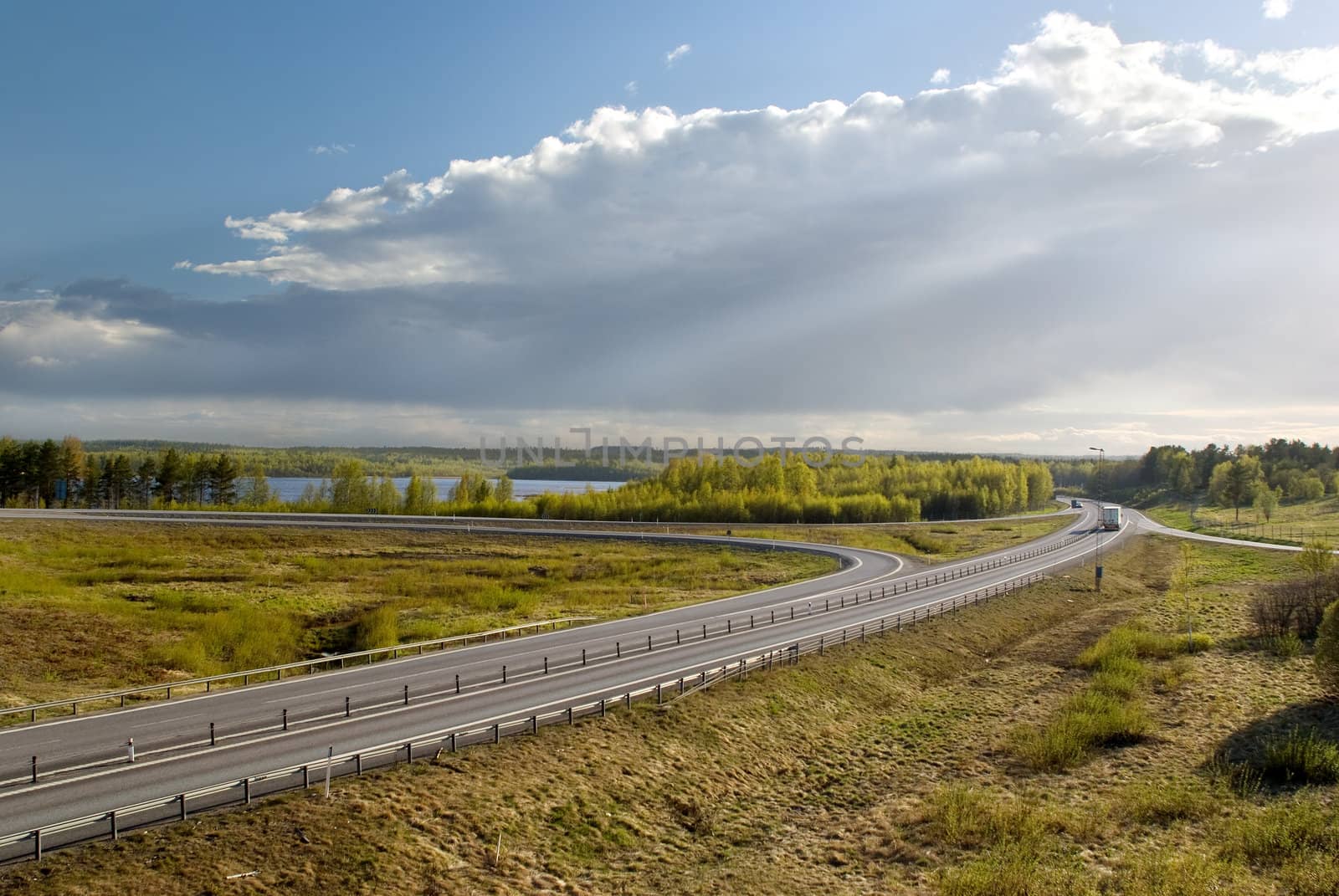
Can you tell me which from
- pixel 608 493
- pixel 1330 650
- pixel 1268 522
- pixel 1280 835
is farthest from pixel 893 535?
pixel 1280 835

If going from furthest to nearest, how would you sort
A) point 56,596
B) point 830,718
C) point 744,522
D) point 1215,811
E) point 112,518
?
1. point 744,522
2. point 112,518
3. point 56,596
4. point 830,718
5. point 1215,811

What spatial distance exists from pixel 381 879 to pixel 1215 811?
22.7 metres

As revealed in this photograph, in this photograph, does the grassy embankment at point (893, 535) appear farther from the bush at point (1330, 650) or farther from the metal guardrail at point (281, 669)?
the metal guardrail at point (281, 669)

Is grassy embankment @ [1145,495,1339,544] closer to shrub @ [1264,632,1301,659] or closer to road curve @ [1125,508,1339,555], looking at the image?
road curve @ [1125,508,1339,555]

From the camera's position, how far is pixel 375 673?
32062 millimetres

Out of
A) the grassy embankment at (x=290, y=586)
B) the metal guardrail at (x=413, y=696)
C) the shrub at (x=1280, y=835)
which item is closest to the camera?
the shrub at (x=1280, y=835)

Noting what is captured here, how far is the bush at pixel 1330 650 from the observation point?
102ft

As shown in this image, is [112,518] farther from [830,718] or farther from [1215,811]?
[1215,811]

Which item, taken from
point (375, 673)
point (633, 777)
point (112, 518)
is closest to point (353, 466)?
point (112, 518)

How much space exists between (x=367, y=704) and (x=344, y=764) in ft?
20.6

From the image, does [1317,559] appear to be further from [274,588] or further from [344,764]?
[274,588]

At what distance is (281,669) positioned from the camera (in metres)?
32.1

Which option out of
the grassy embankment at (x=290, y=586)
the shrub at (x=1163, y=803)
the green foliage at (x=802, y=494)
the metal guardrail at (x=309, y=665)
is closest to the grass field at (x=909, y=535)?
the grassy embankment at (x=290, y=586)

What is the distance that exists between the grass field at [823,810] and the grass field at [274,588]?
712 inches
